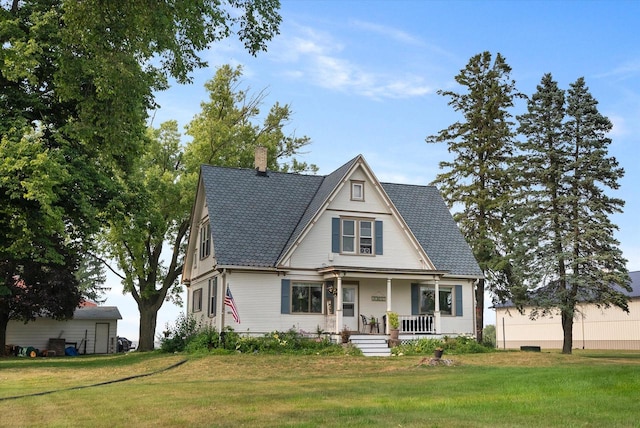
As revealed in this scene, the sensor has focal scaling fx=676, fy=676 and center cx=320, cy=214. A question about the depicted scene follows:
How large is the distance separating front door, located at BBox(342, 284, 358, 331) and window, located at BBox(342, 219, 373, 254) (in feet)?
5.49

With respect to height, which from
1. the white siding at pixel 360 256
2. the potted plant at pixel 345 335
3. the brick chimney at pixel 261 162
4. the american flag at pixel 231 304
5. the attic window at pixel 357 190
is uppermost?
the brick chimney at pixel 261 162

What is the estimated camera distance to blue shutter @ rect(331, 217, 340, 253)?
3045 cm

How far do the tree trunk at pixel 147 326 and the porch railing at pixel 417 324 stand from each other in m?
17.0

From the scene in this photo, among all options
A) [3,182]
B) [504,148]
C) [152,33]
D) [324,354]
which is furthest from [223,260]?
[504,148]

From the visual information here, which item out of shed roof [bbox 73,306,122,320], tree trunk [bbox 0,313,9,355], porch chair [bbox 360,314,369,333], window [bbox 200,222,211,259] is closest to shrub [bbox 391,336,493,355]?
porch chair [bbox 360,314,369,333]

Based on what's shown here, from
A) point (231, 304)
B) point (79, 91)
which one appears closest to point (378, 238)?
point (231, 304)

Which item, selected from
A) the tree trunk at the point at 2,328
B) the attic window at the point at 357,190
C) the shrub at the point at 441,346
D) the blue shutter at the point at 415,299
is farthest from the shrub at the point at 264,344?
the tree trunk at the point at 2,328

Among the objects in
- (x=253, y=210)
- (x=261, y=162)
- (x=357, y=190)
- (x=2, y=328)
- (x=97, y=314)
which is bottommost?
(x=2, y=328)

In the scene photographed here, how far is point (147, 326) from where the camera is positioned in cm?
4025

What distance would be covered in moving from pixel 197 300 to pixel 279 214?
666cm

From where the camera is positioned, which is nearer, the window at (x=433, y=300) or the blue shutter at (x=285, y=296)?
the blue shutter at (x=285, y=296)

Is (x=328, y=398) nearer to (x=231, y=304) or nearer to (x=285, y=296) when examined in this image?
(x=231, y=304)

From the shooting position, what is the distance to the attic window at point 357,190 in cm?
3108

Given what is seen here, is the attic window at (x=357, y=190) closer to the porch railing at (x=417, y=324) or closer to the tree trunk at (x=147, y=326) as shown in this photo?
the porch railing at (x=417, y=324)
